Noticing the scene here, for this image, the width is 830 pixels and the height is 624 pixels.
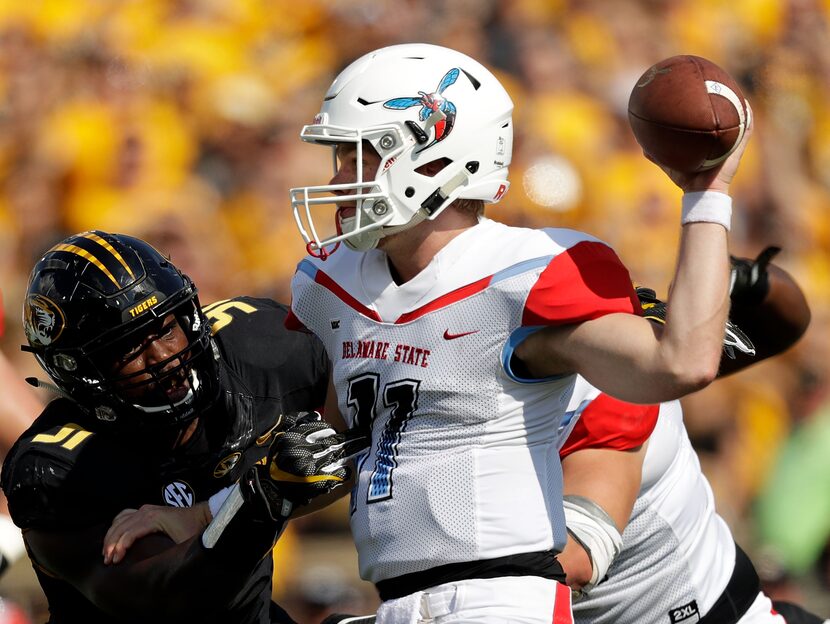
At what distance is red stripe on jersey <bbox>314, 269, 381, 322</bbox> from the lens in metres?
2.35

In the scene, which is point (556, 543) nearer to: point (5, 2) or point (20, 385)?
point (20, 385)

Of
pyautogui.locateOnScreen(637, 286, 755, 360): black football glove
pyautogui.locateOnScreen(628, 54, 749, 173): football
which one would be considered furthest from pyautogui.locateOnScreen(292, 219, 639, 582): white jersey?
pyautogui.locateOnScreen(637, 286, 755, 360): black football glove

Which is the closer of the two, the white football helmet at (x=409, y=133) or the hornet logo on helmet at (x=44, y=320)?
the white football helmet at (x=409, y=133)

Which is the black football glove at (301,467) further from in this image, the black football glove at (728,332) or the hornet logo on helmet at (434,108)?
the black football glove at (728,332)

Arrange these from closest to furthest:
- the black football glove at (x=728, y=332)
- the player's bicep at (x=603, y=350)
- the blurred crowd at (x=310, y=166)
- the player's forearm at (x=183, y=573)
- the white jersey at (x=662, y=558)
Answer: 1. the player's bicep at (x=603, y=350)
2. the player's forearm at (x=183, y=573)
3. the black football glove at (x=728, y=332)
4. the white jersey at (x=662, y=558)
5. the blurred crowd at (x=310, y=166)

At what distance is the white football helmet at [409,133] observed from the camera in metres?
2.30

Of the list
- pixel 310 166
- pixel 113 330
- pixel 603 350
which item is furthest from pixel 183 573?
pixel 310 166

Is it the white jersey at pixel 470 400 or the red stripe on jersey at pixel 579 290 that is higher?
the red stripe on jersey at pixel 579 290

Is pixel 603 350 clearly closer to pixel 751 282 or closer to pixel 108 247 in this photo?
pixel 751 282

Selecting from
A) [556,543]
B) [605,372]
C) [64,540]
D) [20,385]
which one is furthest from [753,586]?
[20,385]

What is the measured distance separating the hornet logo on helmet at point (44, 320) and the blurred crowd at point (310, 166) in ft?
7.88

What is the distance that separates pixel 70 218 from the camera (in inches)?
222

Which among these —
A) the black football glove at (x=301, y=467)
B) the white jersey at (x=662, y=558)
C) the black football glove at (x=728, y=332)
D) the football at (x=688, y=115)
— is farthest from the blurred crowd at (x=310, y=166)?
the football at (x=688, y=115)

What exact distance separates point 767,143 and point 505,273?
15.4 ft
